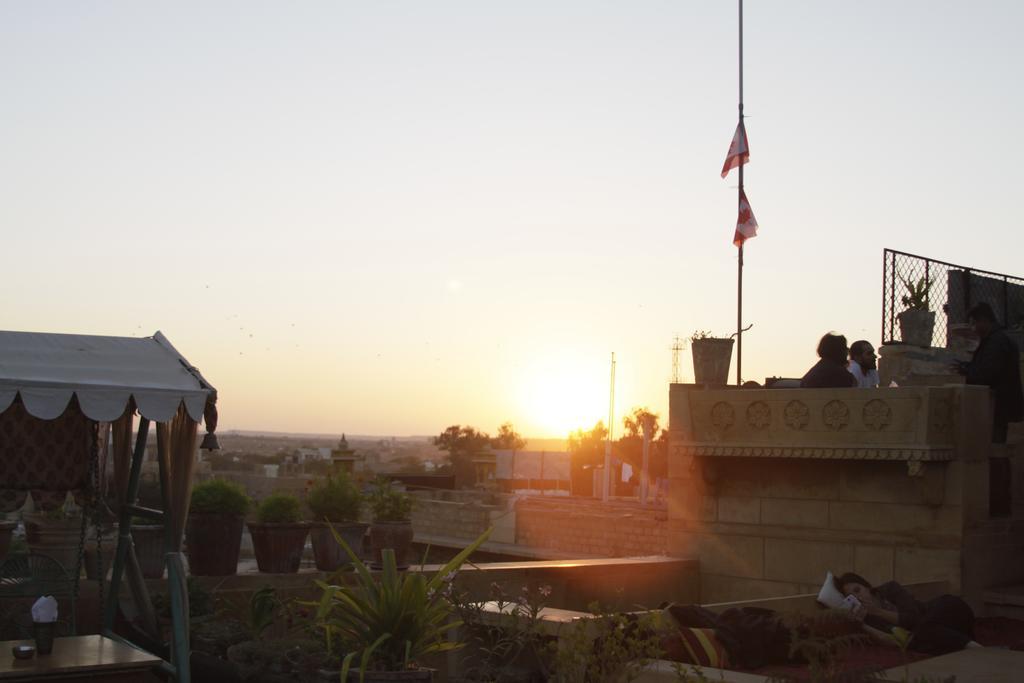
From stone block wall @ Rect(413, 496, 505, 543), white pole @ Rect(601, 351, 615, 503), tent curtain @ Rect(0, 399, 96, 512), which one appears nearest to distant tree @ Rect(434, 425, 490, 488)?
white pole @ Rect(601, 351, 615, 503)

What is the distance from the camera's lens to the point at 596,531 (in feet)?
82.0

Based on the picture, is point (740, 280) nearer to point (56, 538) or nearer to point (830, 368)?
point (830, 368)

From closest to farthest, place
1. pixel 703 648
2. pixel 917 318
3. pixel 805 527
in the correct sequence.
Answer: pixel 703 648
pixel 805 527
pixel 917 318

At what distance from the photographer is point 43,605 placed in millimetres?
7500

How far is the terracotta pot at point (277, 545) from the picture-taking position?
458 inches

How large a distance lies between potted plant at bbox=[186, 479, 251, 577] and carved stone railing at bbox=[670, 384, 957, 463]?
5.22 meters

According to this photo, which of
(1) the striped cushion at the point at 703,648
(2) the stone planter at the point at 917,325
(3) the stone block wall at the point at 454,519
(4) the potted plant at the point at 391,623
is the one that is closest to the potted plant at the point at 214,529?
(4) the potted plant at the point at 391,623

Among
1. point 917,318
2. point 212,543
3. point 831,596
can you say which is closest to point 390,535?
point 212,543

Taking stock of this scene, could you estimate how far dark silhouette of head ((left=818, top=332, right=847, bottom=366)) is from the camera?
40.8ft

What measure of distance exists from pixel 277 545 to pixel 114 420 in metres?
3.99

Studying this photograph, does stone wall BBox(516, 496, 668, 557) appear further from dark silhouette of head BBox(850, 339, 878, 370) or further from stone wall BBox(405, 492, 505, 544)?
dark silhouette of head BBox(850, 339, 878, 370)

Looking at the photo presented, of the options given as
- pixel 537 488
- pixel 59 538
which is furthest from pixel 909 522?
pixel 537 488

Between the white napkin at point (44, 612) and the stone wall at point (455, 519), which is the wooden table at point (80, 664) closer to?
the white napkin at point (44, 612)

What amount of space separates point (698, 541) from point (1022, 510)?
361cm
